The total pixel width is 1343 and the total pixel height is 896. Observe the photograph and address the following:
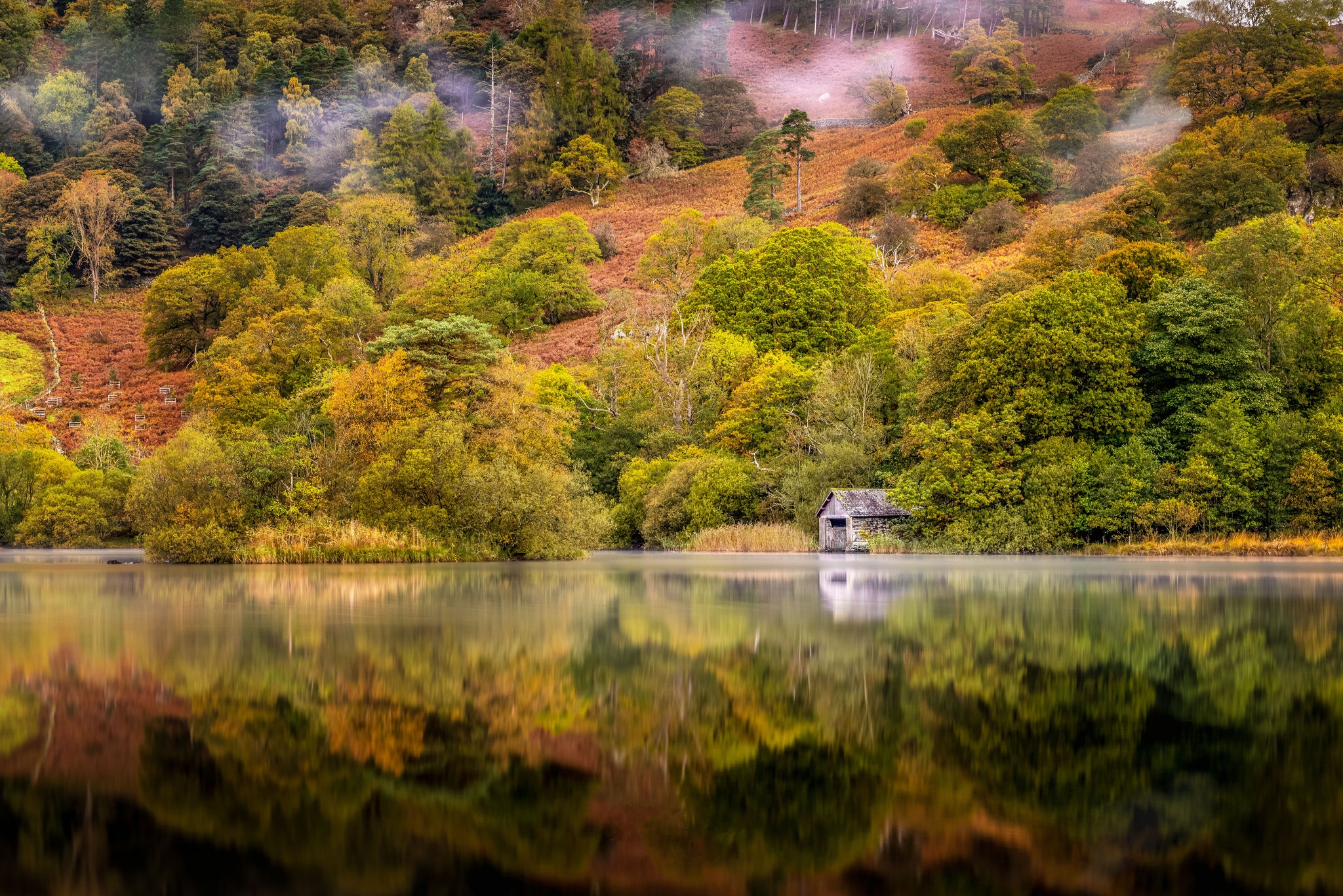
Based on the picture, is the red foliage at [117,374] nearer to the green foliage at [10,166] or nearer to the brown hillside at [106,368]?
the brown hillside at [106,368]

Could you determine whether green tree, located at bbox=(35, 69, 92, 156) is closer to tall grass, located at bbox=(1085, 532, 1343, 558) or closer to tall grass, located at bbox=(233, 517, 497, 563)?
tall grass, located at bbox=(233, 517, 497, 563)

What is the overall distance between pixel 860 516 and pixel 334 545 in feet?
75.8

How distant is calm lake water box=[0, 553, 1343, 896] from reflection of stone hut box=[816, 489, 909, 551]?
32.5 metres

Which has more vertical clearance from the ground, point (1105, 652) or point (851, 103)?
point (851, 103)

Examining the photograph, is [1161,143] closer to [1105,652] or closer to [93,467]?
[93,467]

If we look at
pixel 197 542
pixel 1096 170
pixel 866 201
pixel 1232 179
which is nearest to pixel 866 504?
pixel 197 542

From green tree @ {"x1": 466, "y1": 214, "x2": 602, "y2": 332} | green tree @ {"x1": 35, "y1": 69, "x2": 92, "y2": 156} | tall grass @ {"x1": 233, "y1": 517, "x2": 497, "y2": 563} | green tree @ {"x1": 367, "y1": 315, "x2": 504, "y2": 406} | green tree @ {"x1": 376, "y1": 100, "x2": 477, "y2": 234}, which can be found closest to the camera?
tall grass @ {"x1": 233, "y1": 517, "x2": 497, "y2": 563}

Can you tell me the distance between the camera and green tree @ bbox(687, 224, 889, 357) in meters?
68.2

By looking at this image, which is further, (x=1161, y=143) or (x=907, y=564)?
(x=1161, y=143)

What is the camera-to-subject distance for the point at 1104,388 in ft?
158

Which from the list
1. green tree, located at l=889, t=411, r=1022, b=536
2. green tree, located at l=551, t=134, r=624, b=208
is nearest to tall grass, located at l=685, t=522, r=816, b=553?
green tree, located at l=889, t=411, r=1022, b=536

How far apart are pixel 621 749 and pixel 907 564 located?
105 ft

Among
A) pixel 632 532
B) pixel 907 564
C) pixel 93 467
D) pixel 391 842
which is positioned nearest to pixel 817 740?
pixel 391 842

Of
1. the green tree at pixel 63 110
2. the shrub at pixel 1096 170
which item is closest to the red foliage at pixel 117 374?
the green tree at pixel 63 110
